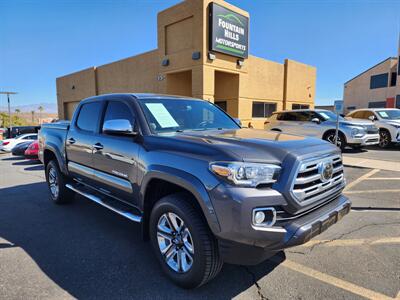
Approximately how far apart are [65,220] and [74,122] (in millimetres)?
1659

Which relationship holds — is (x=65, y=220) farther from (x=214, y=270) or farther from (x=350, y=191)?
(x=350, y=191)

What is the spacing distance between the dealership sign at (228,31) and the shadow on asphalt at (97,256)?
1147 cm

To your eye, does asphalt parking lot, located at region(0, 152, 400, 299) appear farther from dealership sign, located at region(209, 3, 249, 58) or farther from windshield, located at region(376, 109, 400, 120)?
dealership sign, located at region(209, 3, 249, 58)

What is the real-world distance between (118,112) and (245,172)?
223cm

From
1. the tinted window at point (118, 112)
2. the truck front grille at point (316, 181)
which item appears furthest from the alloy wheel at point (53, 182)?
the truck front grille at point (316, 181)

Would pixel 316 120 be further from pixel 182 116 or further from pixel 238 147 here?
pixel 238 147

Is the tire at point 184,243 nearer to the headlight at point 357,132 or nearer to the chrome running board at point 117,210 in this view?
the chrome running board at point 117,210

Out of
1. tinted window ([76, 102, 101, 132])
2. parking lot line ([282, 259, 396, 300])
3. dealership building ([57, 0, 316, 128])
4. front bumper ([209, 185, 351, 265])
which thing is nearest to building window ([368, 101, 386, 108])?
dealership building ([57, 0, 316, 128])

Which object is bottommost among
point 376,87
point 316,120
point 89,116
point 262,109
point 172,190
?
point 172,190

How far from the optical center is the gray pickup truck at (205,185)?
225cm

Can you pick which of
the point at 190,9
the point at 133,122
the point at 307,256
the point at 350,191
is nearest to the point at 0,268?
the point at 133,122

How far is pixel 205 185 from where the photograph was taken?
2.36 metres

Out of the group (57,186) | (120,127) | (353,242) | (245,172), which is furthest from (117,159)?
(353,242)

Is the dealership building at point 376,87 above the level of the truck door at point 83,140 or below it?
above
